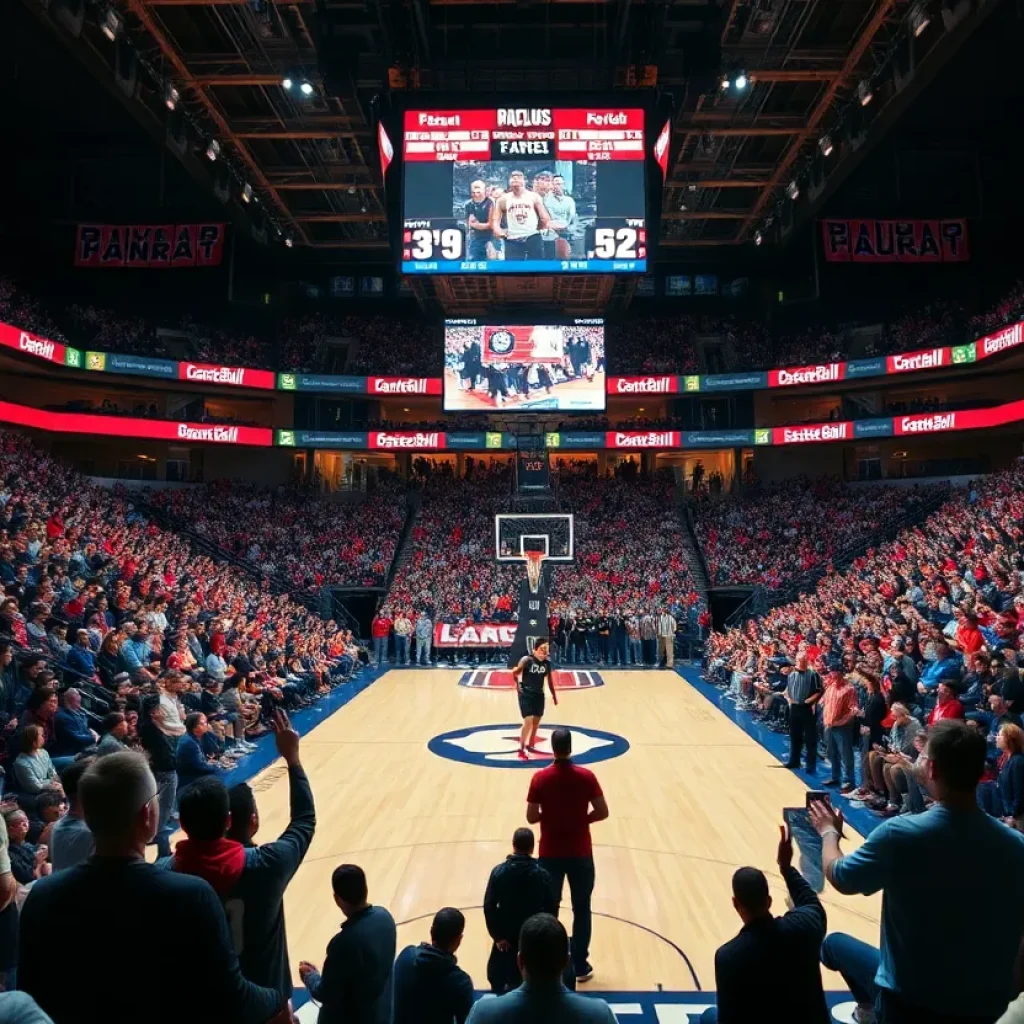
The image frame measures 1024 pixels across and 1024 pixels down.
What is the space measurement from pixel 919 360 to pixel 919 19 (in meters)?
13.8

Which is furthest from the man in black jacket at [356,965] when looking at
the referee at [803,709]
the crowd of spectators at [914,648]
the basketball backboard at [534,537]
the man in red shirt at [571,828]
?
the basketball backboard at [534,537]

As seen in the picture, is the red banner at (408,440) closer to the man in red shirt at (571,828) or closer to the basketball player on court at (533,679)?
the basketball player on court at (533,679)

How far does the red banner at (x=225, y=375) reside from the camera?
30.2 m

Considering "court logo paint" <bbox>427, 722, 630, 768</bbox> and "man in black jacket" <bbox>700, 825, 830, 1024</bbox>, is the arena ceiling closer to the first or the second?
"court logo paint" <bbox>427, 722, 630, 768</bbox>

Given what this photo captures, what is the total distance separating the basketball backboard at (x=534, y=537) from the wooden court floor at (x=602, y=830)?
1014cm

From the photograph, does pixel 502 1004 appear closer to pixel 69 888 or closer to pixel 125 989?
pixel 125 989

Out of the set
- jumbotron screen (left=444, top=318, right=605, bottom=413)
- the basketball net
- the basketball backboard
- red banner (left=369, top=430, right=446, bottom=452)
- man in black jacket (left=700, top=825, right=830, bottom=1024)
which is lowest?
man in black jacket (left=700, top=825, right=830, bottom=1024)

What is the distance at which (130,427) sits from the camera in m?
29.8

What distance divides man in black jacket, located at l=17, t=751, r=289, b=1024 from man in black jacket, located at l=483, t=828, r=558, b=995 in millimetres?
2050

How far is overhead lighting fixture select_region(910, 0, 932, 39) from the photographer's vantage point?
1667cm

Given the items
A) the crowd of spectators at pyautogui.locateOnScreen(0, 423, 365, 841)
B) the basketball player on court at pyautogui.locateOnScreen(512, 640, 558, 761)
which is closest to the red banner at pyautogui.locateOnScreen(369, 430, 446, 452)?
the crowd of spectators at pyautogui.locateOnScreen(0, 423, 365, 841)

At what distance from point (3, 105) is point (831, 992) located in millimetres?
30440

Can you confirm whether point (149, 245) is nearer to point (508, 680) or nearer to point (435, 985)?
point (508, 680)

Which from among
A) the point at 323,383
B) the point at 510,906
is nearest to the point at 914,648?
the point at 510,906
